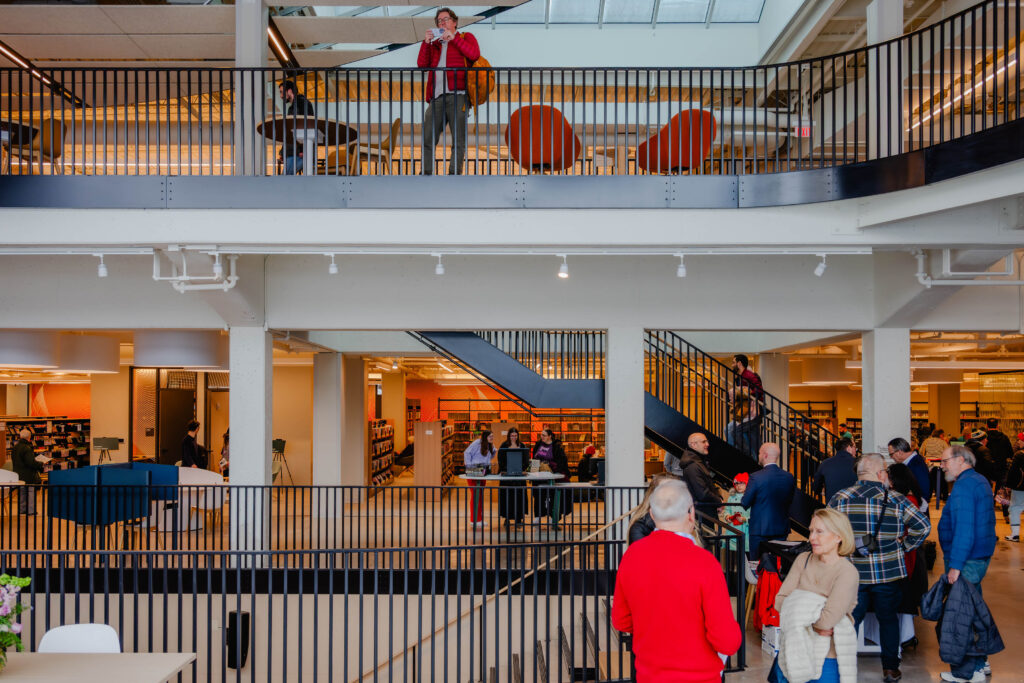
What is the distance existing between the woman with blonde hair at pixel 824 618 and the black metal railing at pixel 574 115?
290cm

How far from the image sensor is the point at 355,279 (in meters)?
10.5

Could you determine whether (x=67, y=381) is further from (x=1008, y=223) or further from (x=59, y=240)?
(x=1008, y=223)

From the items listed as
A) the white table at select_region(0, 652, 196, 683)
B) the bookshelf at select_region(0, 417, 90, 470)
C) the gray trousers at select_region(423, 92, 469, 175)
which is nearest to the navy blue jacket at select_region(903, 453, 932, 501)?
the gray trousers at select_region(423, 92, 469, 175)

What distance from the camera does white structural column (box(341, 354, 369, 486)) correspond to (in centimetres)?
1627

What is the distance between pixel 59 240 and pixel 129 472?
4389 mm

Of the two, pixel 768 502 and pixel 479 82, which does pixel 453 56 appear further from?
pixel 768 502

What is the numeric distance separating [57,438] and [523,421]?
12232 mm

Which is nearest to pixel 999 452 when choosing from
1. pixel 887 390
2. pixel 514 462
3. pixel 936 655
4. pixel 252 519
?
pixel 887 390

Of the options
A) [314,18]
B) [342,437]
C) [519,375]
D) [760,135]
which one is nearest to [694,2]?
[760,135]

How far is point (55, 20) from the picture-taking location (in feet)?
35.8

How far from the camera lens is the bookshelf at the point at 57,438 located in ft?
65.7

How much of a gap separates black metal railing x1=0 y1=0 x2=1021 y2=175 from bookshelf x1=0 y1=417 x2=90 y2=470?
8374mm

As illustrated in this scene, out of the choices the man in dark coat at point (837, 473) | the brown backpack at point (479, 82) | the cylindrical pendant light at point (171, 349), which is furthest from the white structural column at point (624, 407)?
the cylindrical pendant light at point (171, 349)

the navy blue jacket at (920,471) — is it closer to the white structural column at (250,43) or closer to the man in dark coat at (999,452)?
the man in dark coat at (999,452)
